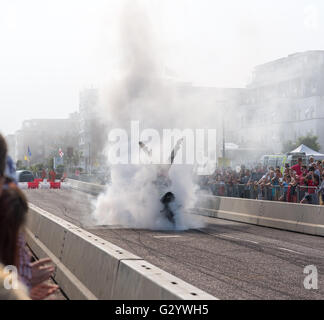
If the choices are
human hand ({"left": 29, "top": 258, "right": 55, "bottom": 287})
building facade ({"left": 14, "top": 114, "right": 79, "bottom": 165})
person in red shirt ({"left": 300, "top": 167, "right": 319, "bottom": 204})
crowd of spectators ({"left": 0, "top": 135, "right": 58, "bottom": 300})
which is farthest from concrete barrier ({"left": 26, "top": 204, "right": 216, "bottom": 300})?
building facade ({"left": 14, "top": 114, "right": 79, "bottom": 165})

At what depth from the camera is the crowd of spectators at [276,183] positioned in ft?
55.9

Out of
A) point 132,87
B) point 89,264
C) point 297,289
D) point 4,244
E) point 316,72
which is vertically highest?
point 316,72

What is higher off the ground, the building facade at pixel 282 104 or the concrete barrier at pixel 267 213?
the building facade at pixel 282 104

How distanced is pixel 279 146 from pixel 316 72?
47.2 ft

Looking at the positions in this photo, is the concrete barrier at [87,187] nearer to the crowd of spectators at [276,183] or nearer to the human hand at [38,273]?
the crowd of spectators at [276,183]

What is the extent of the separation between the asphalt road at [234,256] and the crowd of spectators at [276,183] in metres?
1.62

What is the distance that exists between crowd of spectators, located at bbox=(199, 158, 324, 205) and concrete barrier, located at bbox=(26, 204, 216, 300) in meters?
9.12

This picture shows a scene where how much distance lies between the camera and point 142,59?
23312 millimetres

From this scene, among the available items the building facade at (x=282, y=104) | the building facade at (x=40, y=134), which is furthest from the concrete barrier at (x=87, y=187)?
the building facade at (x=40, y=134)

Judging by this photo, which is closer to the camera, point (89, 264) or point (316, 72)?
point (89, 264)
